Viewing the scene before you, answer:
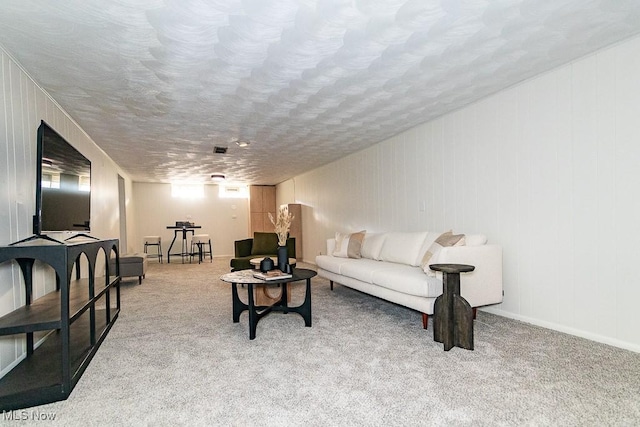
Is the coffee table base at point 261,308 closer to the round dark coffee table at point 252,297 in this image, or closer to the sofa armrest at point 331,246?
the round dark coffee table at point 252,297

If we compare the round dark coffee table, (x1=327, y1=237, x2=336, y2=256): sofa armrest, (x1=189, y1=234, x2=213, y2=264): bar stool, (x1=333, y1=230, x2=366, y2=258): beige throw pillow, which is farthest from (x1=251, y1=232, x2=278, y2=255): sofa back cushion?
(x1=189, y1=234, x2=213, y2=264): bar stool

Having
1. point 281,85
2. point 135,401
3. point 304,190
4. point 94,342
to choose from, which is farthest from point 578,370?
point 304,190

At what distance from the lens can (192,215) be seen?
34.3 feet

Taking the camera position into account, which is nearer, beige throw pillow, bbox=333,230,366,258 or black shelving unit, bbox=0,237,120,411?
black shelving unit, bbox=0,237,120,411

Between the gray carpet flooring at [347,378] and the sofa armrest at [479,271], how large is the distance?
0.27 meters

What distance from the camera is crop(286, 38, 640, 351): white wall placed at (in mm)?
2582

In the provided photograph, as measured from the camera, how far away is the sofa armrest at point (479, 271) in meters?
3.09

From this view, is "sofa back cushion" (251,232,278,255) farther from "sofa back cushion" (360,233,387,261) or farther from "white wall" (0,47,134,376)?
"white wall" (0,47,134,376)

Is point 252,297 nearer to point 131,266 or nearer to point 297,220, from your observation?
point 131,266

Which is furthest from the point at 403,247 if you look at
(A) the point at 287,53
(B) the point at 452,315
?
A: (A) the point at 287,53

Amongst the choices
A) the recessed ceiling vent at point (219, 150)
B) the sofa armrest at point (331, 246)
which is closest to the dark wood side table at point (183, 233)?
the recessed ceiling vent at point (219, 150)

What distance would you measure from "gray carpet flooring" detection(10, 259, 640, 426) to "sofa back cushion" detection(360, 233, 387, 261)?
1399 millimetres

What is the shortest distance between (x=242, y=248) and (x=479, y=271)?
4.24m

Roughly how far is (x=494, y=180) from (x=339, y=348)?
2.35 m
